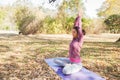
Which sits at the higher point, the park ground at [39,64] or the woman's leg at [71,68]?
the woman's leg at [71,68]

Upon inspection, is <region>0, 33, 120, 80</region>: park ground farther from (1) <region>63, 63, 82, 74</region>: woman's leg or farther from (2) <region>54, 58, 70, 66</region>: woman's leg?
(1) <region>63, 63, 82, 74</region>: woman's leg

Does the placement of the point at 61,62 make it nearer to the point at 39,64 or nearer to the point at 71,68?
the point at 71,68

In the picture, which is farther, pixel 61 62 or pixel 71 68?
pixel 61 62

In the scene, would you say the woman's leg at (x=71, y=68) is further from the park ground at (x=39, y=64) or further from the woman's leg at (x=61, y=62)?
the park ground at (x=39, y=64)

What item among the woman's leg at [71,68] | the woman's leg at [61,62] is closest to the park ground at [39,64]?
the woman's leg at [61,62]

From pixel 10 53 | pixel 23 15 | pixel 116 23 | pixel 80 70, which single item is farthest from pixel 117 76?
pixel 23 15

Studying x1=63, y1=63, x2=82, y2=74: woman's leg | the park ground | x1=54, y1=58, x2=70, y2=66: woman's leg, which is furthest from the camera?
the park ground

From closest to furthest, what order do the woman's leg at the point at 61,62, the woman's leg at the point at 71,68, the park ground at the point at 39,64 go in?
the woman's leg at the point at 71,68 < the woman's leg at the point at 61,62 < the park ground at the point at 39,64

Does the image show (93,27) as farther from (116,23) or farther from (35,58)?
(35,58)

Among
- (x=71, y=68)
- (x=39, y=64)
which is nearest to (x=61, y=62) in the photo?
(x=71, y=68)

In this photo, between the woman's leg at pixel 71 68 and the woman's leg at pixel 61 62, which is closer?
the woman's leg at pixel 71 68

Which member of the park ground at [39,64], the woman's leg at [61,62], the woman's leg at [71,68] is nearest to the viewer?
the woman's leg at [71,68]

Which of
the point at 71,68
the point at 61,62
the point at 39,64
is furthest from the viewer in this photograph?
the point at 39,64

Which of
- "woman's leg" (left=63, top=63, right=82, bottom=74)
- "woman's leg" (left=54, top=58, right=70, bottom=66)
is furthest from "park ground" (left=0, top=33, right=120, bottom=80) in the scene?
"woman's leg" (left=63, top=63, right=82, bottom=74)
